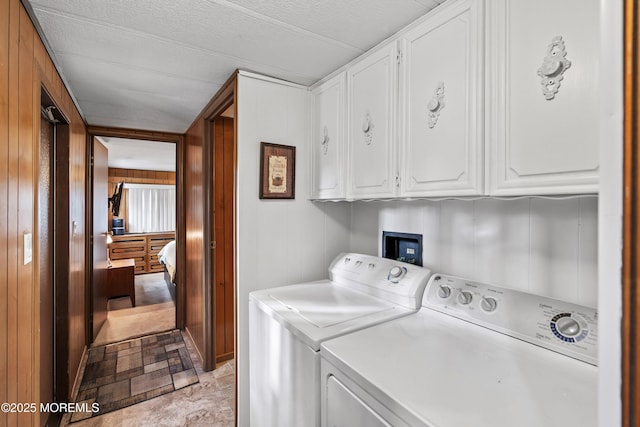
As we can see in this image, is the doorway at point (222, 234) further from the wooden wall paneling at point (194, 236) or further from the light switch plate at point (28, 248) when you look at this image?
the light switch plate at point (28, 248)

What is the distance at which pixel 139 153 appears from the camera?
452 cm

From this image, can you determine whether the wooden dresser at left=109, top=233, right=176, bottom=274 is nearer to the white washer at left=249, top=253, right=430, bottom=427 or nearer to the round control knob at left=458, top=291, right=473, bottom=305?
the white washer at left=249, top=253, right=430, bottom=427

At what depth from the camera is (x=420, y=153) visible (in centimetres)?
129

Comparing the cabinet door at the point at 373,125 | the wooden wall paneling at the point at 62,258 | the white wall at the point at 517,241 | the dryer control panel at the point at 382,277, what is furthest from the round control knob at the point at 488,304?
the wooden wall paneling at the point at 62,258

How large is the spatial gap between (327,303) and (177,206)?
8.00ft

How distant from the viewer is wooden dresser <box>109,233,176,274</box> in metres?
6.01

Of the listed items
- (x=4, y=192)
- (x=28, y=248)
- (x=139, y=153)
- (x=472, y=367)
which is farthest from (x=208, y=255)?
(x=139, y=153)

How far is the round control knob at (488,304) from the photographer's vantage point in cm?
118

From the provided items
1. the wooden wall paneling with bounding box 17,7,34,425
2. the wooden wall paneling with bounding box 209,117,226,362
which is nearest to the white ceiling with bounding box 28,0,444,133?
the wooden wall paneling with bounding box 17,7,34,425

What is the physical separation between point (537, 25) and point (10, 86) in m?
1.71

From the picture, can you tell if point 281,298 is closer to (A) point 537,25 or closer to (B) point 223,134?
(A) point 537,25

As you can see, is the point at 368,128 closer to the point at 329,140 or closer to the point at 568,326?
the point at 329,140

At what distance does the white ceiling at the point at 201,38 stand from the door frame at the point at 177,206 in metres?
0.98

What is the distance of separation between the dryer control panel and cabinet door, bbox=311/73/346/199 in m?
0.44
